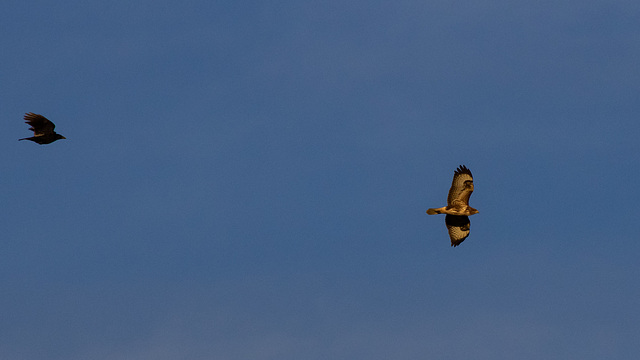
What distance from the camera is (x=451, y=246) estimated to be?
52781 mm

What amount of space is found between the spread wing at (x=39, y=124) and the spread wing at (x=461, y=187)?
2181 centimetres

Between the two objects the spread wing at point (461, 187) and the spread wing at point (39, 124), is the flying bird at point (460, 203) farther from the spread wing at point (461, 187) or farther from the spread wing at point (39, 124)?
the spread wing at point (39, 124)

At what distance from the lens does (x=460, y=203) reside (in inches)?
2012

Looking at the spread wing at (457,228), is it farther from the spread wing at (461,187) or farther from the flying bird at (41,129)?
the flying bird at (41,129)

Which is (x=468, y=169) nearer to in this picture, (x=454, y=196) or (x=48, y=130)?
(x=454, y=196)

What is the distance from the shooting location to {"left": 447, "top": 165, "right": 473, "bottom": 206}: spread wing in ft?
165

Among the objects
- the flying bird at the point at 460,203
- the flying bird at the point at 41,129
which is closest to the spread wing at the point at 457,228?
the flying bird at the point at 460,203

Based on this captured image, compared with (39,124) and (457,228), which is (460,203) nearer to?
(457,228)

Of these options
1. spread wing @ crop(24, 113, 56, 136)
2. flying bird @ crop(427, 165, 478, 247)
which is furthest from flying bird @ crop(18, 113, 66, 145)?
flying bird @ crop(427, 165, 478, 247)

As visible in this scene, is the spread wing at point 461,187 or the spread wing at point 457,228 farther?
the spread wing at point 457,228

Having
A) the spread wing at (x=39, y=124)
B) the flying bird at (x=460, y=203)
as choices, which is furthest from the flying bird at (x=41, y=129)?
the flying bird at (x=460, y=203)

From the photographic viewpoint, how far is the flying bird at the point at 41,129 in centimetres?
5297

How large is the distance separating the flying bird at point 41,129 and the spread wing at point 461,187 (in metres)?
21.5

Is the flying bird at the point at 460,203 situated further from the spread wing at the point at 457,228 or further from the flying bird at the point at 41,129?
the flying bird at the point at 41,129
